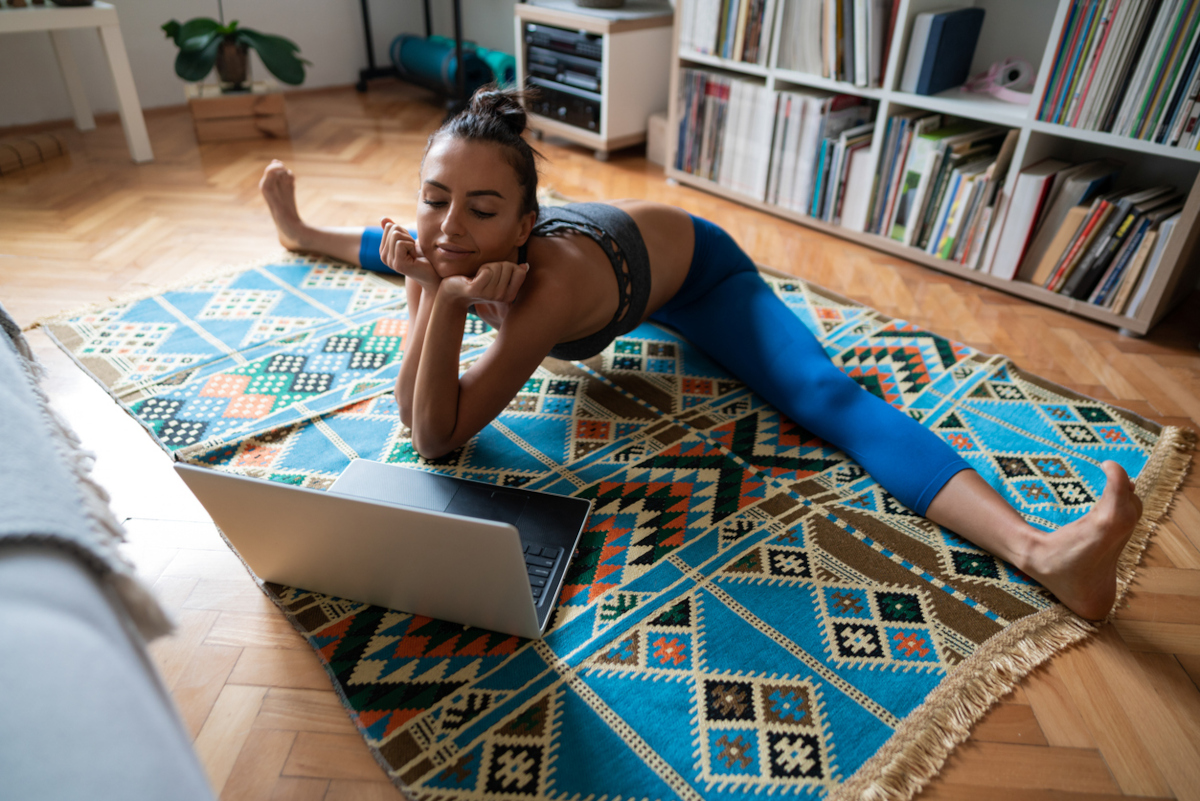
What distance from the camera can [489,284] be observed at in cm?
109

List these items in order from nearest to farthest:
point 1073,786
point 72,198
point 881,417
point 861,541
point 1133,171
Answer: point 1073,786
point 861,541
point 881,417
point 1133,171
point 72,198

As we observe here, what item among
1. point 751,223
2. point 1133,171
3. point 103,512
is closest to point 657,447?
point 103,512

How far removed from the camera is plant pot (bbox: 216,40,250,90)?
2.94 meters

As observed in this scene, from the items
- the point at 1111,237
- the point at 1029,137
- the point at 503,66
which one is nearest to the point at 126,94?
the point at 503,66

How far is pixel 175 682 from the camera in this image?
3.09 feet

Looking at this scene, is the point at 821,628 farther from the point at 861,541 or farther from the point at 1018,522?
the point at 1018,522

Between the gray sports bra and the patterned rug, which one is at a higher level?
the gray sports bra

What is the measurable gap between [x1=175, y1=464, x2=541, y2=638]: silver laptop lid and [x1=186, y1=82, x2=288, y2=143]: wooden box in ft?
8.41

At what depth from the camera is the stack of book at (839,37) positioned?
6.74 ft

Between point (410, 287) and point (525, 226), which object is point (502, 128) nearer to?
point (525, 226)

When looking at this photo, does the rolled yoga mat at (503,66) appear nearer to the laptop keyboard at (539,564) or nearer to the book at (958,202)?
the book at (958,202)

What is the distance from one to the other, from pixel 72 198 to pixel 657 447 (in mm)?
2187

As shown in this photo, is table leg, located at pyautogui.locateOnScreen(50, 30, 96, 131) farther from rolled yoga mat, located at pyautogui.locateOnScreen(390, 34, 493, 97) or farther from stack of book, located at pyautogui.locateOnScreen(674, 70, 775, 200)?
stack of book, located at pyautogui.locateOnScreen(674, 70, 775, 200)

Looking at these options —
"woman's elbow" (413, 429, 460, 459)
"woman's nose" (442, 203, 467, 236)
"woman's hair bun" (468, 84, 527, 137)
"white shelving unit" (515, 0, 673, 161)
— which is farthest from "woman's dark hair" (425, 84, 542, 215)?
"white shelving unit" (515, 0, 673, 161)
